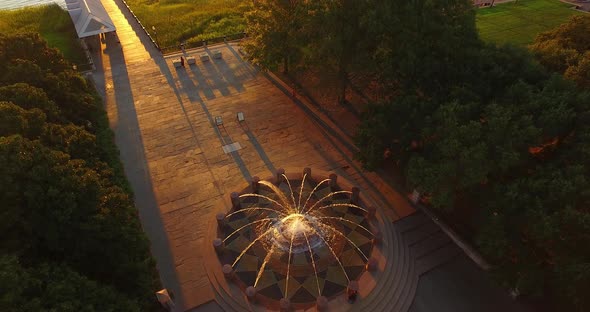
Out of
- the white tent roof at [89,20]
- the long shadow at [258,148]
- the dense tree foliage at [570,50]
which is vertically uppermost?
the dense tree foliage at [570,50]

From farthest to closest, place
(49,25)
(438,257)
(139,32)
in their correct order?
(49,25) < (139,32) < (438,257)

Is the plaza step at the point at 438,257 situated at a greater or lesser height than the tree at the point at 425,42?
lesser

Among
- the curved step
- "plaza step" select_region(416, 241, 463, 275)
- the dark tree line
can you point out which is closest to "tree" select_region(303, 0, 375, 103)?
the dark tree line

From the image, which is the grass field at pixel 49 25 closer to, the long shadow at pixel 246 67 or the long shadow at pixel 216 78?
the long shadow at pixel 216 78

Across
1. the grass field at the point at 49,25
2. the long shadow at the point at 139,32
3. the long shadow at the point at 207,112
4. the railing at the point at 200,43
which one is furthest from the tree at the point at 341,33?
the grass field at the point at 49,25

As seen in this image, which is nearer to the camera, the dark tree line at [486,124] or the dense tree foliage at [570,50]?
the dark tree line at [486,124]

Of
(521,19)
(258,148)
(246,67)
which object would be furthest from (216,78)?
(521,19)

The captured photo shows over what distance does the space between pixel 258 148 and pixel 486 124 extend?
1542 cm

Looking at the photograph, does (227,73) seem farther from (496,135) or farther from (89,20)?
(496,135)

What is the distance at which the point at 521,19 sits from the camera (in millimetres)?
50875

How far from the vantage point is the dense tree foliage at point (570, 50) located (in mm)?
16672

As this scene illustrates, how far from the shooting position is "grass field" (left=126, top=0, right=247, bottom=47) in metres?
44.6

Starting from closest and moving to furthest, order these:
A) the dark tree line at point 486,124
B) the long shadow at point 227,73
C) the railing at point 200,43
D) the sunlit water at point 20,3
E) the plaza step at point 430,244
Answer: the dark tree line at point 486,124
the plaza step at point 430,244
the long shadow at point 227,73
the railing at point 200,43
the sunlit water at point 20,3

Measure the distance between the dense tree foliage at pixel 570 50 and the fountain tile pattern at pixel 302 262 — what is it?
13305 mm
